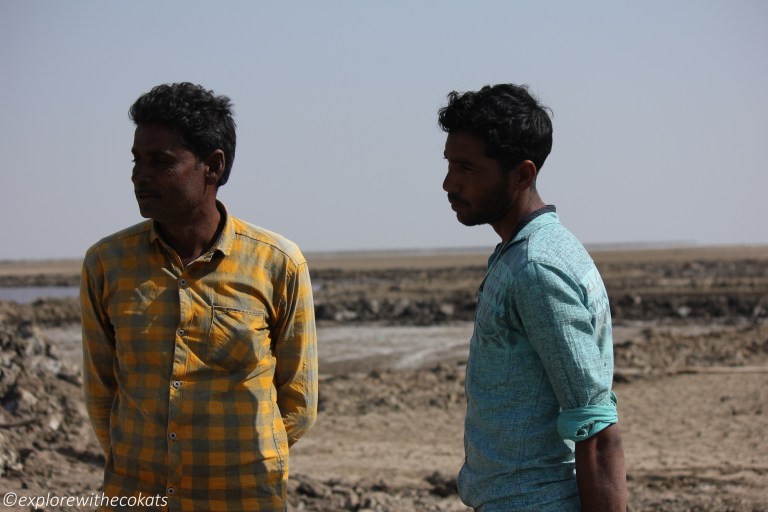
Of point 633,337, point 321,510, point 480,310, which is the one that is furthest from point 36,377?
point 633,337

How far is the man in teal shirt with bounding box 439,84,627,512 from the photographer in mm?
2387

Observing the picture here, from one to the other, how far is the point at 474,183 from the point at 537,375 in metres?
0.58

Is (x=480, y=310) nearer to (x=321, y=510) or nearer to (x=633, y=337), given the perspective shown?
(x=321, y=510)

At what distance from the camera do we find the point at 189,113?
120 inches

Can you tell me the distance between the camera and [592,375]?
2395 mm

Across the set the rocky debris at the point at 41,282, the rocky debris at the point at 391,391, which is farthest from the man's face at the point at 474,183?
the rocky debris at the point at 41,282

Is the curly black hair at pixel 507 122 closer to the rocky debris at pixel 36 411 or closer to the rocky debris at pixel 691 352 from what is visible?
the rocky debris at pixel 36 411

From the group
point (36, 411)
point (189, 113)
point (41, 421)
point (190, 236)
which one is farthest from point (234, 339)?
point (36, 411)

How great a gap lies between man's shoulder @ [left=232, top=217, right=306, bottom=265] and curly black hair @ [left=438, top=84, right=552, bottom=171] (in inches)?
32.8

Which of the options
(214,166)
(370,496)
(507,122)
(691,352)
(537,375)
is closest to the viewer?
(537,375)

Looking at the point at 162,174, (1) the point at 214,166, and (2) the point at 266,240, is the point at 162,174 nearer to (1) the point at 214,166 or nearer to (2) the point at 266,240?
(1) the point at 214,166

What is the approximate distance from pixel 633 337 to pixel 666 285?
644 inches

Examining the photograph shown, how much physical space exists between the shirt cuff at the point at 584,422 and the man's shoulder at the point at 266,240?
1.19 metres

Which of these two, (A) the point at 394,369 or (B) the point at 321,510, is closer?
(B) the point at 321,510
